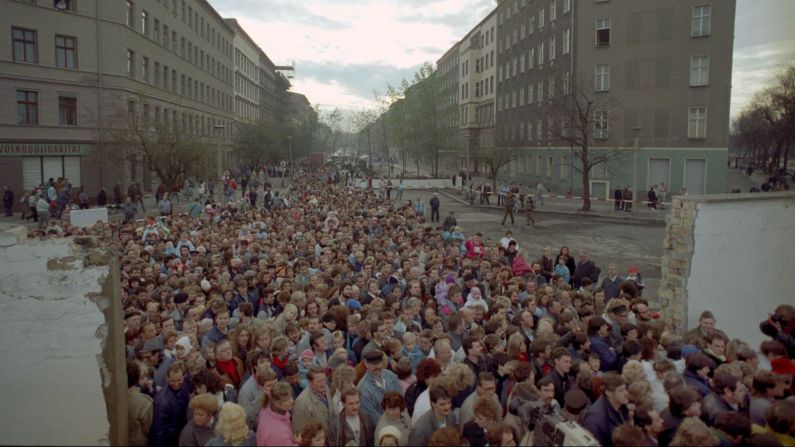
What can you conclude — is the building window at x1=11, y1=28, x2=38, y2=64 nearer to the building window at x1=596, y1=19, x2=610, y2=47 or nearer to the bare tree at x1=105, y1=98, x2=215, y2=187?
the bare tree at x1=105, y1=98, x2=215, y2=187

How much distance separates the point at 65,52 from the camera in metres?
33.6

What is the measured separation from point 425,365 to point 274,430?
1.62m

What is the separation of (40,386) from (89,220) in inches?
773

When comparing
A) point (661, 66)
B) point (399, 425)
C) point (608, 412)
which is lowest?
point (399, 425)

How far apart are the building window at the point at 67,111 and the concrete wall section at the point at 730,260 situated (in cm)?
3364

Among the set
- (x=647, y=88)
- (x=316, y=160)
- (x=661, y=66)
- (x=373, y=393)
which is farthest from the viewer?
(x=316, y=160)

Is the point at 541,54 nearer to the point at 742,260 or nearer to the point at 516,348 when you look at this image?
the point at 742,260

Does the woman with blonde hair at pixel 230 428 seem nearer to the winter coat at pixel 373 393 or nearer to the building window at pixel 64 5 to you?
the winter coat at pixel 373 393

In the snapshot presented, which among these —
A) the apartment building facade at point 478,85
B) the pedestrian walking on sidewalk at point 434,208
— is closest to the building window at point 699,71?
the pedestrian walking on sidewalk at point 434,208

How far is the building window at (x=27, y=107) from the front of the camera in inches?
1257

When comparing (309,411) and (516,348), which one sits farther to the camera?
(516,348)

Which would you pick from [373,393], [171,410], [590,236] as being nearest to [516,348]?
[373,393]

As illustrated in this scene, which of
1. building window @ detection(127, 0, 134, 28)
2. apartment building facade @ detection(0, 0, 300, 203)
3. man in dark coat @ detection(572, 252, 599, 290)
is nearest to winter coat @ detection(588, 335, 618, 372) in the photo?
man in dark coat @ detection(572, 252, 599, 290)

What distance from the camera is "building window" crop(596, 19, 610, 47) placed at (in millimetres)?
41062
